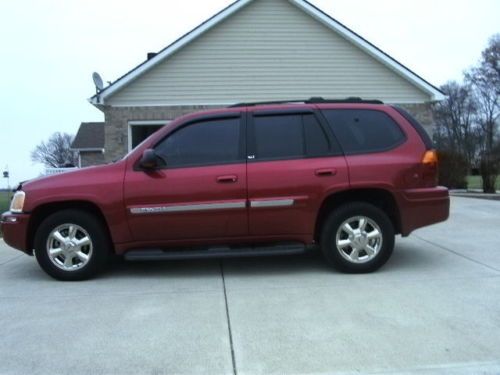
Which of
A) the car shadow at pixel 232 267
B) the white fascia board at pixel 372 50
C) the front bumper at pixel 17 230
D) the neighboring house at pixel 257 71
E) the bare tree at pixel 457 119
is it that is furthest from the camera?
the bare tree at pixel 457 119

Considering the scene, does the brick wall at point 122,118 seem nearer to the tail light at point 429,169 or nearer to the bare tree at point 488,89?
the tail light at point 429,169

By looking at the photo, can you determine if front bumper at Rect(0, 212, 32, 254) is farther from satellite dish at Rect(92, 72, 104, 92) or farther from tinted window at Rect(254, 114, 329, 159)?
satellite dish at Rect(92, 72, 104, 92)

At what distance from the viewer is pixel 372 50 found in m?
13.4

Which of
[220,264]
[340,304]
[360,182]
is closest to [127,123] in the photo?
[220,264]

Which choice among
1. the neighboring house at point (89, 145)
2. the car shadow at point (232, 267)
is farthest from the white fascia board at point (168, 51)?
the neighboring house at point (89, 145)

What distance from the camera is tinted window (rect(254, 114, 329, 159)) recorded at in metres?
5.47

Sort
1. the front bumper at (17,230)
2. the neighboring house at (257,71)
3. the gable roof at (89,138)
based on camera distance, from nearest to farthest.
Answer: the front bumper at (17,230) → the neighboring house at (257,71) → the gable roof at (89,138)

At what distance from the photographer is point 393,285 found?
503 centimetres

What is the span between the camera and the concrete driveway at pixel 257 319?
3.36 metres

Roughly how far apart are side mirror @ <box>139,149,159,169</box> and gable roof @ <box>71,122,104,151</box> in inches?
1116

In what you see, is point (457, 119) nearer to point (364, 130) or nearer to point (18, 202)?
point (364, 130)

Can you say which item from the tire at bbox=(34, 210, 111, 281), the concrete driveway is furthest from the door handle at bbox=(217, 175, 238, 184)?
the tire at bbox=(34, 210, 111, 281)

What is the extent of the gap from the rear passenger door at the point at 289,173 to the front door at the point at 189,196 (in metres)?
0.15

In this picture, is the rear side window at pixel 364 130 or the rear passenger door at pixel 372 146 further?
the rear side window at pixel 364 130
